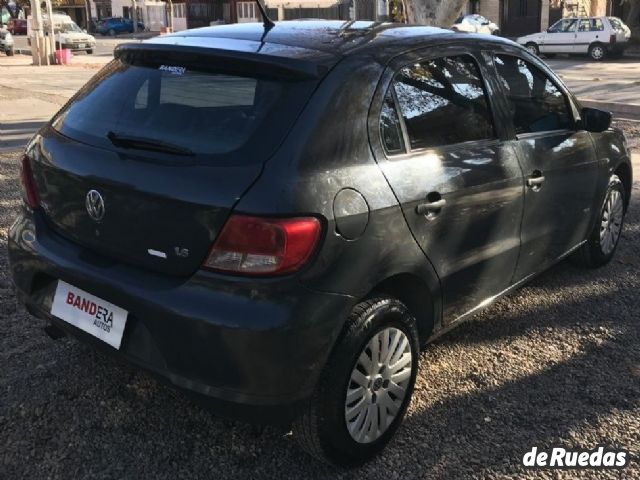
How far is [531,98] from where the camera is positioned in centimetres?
392

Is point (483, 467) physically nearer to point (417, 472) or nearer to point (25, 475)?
point (417, 472)

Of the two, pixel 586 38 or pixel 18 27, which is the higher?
pixel 18 27

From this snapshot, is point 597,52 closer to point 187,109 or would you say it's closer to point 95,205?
point 187,109

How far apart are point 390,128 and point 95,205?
1219 millimetres

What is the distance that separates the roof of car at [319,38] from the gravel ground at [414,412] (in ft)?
4.60

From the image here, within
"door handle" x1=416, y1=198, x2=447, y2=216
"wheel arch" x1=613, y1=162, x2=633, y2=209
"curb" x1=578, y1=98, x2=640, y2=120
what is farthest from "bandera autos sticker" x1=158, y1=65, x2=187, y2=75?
"curb" x1=578, y1=98, x2=640, y2=120

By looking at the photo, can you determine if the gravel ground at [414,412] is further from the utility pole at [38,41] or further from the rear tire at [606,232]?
the utility pole at [38,41]

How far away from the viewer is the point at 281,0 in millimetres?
51125

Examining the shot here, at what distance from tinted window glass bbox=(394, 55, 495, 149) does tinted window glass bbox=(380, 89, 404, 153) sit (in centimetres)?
7

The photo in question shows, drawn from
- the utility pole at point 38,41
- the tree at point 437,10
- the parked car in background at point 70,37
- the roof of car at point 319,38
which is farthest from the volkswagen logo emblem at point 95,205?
the parked car in background at point 70,37

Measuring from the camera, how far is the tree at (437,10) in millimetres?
10344

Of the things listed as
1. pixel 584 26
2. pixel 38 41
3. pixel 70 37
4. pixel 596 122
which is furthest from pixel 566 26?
pixel 596 122

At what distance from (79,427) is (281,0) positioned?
51649 mm

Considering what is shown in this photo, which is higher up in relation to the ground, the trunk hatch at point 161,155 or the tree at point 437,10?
the tree at point 437,10
